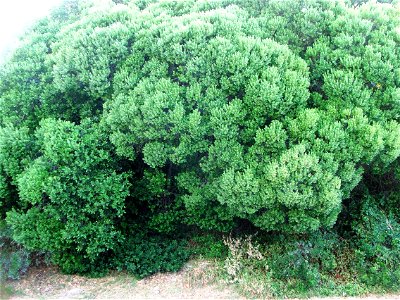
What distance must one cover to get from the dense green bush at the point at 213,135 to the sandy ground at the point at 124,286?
36cm

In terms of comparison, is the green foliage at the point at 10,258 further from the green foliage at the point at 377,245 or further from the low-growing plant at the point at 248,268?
the green foliage at the point at 377,245

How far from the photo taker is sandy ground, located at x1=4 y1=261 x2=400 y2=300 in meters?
9.44

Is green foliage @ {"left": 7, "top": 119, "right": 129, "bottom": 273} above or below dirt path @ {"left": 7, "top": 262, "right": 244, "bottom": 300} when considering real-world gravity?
above

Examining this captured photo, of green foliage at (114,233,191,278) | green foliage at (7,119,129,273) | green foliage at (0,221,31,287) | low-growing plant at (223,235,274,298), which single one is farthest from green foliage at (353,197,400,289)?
green foliage at (0,221,31,287)

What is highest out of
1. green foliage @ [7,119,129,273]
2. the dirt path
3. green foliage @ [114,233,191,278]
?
green foliage @ [7,119,129,273]

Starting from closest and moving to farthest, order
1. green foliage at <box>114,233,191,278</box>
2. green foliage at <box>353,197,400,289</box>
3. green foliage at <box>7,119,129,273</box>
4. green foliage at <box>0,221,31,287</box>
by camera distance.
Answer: green foliage at <box>7,119,129,273</box>
green foliage at <box>353,197,400,289</box>
green foliage at <box>0,221,31,287</box>
green foliage at <box>114,233,191,278</box>

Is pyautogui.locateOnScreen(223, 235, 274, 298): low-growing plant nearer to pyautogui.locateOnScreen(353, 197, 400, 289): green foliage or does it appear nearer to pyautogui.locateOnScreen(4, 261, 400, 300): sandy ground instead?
pyautogui.locateOnScreen(4, 261, 400, 300): sandy ground

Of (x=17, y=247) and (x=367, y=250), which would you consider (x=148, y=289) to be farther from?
(x=367, y=250)

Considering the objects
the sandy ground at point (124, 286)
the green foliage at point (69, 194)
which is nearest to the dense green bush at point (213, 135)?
the green foliage at point (69, 194)

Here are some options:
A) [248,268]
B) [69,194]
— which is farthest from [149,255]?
[69,194]

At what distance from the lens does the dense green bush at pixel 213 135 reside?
28.1 feet

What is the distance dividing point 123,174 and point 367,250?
6.46 meters

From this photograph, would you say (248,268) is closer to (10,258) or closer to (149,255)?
(149,255)

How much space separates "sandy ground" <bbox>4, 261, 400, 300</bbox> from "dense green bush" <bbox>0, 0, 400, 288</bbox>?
0.36 m
